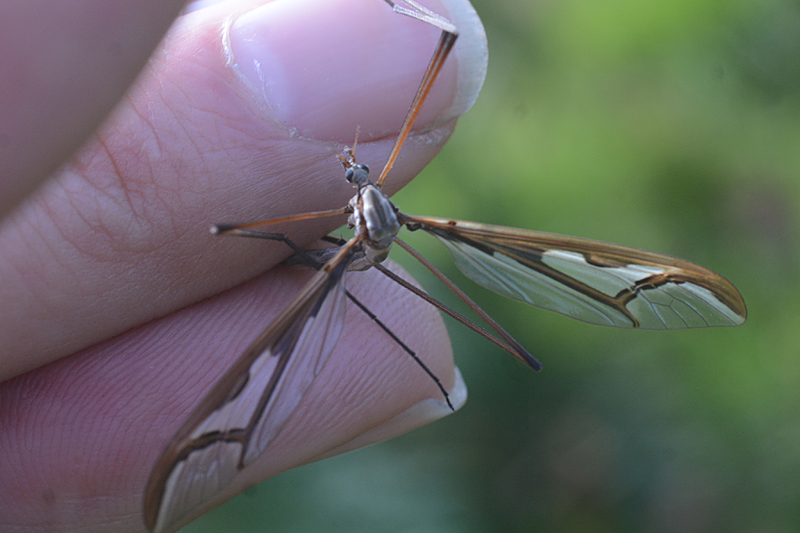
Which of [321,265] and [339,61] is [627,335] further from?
[339,61]

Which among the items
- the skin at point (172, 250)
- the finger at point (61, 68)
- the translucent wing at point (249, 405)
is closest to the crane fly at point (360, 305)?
the translucent wing at point (249, 405)

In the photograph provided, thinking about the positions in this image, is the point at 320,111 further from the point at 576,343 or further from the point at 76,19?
the point at 576,343

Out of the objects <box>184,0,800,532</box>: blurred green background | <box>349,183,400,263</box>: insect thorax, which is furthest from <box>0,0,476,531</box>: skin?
<box>184,0,800,532</box>: blurred green background

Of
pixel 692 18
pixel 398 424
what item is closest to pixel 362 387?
pixel 398 424

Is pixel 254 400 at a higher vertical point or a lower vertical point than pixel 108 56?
lower

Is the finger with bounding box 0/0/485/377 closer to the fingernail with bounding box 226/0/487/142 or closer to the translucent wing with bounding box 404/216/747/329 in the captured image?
the fingernail with bounding box 226/0/487/142

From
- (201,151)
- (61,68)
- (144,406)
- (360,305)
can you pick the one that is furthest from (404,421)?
(61,68)

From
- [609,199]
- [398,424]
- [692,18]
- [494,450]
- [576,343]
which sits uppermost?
[692,18]
